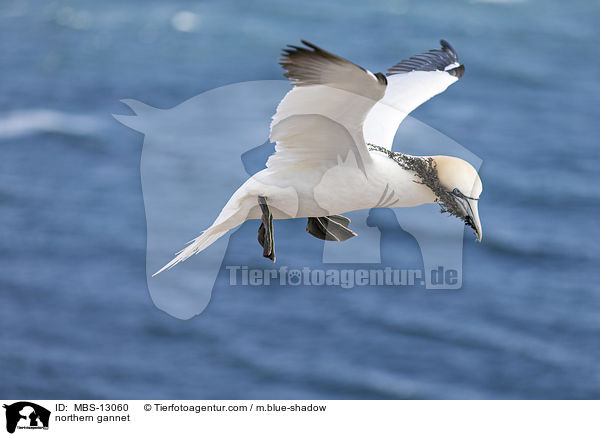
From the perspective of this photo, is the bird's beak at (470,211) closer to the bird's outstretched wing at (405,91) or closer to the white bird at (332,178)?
the white bird at (332,178)

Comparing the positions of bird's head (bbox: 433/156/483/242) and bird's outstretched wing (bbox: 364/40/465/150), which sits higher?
bird's outstretched wing (bbox: 364/40/465/150)

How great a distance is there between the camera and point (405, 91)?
14.1ft

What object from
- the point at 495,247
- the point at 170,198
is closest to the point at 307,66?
the point at 170,198

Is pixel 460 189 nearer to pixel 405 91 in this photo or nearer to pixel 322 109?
pixel 322 109

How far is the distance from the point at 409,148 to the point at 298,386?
5.67 meters

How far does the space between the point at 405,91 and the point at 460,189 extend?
0.86 meters

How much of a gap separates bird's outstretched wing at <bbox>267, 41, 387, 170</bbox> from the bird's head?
1.24 feet

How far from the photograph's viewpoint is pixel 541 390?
1295 cm

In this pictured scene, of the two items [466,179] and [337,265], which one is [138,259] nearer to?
[337,265]

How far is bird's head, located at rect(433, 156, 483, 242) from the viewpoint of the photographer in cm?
367

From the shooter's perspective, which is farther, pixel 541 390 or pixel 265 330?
pixel 265 330
